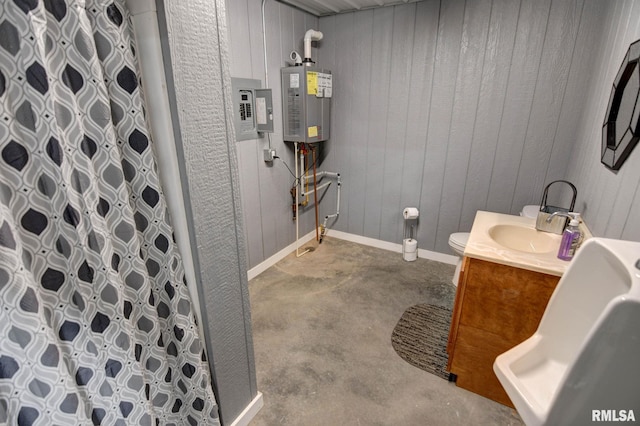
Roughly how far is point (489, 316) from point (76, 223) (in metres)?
1.75

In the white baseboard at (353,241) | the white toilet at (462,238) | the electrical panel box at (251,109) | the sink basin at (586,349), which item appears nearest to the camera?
the sink basin at (586,349)

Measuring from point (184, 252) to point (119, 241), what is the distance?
23cm

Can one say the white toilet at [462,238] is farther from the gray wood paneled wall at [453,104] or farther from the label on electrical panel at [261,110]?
the label on electrical panel at [261,110]

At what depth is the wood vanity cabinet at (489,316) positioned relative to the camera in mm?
1438

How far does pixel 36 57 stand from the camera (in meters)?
0.72

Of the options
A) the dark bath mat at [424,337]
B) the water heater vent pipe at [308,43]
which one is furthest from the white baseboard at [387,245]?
the water heater vent pipe at [308,43]

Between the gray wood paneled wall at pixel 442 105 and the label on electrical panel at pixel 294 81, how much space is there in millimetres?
151

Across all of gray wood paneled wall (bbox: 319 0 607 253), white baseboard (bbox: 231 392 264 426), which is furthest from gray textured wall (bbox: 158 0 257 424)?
gray wood paneled wall (bbox: 319 0 607 253)

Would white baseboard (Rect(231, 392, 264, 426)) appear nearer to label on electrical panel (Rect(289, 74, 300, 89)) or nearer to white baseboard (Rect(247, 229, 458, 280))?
white baseboard (Rect(247, 229, 458, 280))

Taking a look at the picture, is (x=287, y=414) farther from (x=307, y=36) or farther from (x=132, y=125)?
(x=307, y=36)

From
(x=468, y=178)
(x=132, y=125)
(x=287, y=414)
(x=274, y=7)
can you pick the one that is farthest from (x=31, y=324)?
(x=468, y=178)

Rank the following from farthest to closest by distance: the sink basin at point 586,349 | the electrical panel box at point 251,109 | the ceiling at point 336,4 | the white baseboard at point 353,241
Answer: the white baseboard at point 353,241 < the ceiling at point 336,4 < the electrical panel box at point 251,109 < the sink basin at point 586,349

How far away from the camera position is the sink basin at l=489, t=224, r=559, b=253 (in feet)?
5.85

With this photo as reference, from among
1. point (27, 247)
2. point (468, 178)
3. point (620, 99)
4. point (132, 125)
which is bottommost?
point (468, 178)
